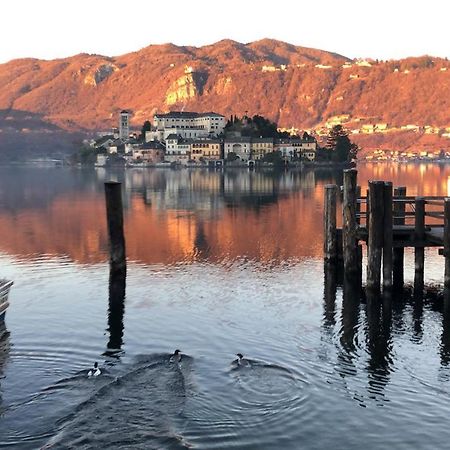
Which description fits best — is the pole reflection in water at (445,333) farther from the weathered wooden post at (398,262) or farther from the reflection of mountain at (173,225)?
the reflection of mountain at (173,225)

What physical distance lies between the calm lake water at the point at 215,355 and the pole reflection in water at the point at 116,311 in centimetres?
10

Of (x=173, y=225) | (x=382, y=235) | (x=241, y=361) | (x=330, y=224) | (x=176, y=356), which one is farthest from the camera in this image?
(x=173, y=225)

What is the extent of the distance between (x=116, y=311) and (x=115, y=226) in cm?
738

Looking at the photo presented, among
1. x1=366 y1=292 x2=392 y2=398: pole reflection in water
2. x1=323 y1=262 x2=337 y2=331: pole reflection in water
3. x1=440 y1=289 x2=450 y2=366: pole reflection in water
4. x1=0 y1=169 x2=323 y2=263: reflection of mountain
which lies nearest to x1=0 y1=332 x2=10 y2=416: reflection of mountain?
x1=366 y1=292 x2=392 y2=398: pole reflection in water

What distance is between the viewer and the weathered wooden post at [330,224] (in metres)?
Result: 32.3

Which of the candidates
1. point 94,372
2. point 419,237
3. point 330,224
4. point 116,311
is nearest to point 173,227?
point 330,224

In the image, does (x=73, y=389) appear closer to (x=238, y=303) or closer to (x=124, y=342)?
(x=124, y=342)

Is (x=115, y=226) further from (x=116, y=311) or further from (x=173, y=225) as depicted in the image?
(x=173, y=225)

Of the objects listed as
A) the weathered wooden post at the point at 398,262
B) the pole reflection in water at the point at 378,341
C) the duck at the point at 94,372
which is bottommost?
the pole reflection in water at the point at 378,341

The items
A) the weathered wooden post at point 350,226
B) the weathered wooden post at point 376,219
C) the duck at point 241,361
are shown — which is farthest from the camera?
the weathered wooden post at point 350,226

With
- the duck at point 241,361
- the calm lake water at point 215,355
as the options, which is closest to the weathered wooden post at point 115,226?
the calm lake water at point 215,355

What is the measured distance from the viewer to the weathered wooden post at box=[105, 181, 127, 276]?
111 ft

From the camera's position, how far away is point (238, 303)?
2833cm

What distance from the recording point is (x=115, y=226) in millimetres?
33719
